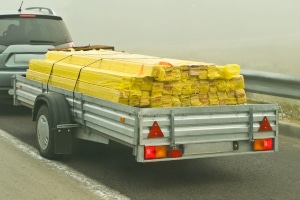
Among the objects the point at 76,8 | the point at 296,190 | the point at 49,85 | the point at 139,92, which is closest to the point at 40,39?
the point at 49,85

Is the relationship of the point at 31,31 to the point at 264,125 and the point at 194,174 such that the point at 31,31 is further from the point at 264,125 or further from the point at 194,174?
the point at 264,125

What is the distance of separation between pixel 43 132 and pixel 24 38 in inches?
149

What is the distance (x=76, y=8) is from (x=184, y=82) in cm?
10570

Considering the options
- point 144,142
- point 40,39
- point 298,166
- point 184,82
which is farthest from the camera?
point 40,39

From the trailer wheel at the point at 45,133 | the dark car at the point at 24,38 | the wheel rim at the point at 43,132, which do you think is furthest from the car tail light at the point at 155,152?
the dark car at the point at 24,38

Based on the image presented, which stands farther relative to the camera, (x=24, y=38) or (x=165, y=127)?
(x=24, y=38)

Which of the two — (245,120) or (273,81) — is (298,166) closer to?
(245,120)

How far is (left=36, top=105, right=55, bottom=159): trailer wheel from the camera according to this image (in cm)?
724

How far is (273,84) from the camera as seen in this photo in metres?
9.37

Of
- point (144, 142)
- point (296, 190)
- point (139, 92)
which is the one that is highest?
point (139, 92)

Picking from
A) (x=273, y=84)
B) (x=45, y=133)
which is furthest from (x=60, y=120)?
(x=273, y=84)

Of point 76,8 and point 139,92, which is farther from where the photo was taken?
point 76,8

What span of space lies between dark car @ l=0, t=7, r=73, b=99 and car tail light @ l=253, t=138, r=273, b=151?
5491mm

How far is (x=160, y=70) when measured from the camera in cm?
602
